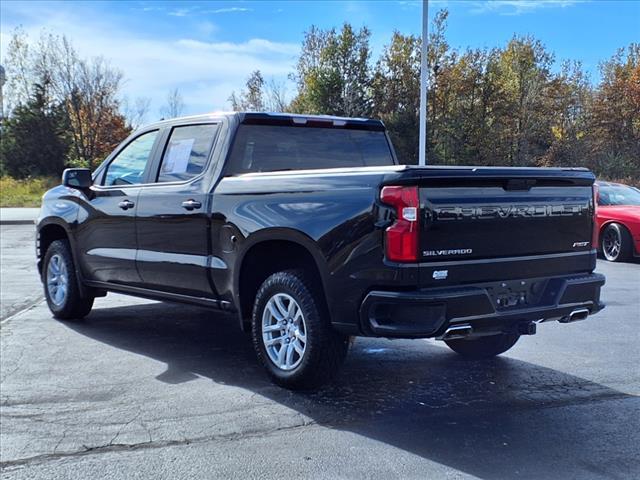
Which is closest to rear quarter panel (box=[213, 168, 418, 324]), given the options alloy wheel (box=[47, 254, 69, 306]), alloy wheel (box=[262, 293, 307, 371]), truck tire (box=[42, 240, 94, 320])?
alloy wheel (box=[262, 293, 307, 371])

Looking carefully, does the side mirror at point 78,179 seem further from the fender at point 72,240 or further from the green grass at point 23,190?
the green grass at point 23,190

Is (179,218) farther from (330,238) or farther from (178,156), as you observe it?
(330,238)

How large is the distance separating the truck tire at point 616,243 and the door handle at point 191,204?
30.0 ft

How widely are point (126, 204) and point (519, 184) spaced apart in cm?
348

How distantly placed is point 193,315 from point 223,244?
2.69 metres

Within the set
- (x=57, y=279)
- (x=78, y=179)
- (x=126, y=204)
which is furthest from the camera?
(x=57, y=279)

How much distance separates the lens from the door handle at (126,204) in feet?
19.8

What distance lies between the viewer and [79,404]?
4.57 metres

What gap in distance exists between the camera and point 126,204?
20.0ft

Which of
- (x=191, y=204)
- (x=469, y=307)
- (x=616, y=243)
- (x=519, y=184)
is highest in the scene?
(x=519, y=184)

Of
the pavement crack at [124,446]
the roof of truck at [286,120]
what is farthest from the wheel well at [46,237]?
the pavement crack at [124,446]

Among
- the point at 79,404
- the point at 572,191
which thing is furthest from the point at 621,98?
the point at 79,404

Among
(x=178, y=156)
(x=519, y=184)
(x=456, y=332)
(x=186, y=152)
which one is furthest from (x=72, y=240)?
(x=519, y=184)

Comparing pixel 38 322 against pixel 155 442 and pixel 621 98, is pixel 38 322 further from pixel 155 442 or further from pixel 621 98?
pixel 621 98
